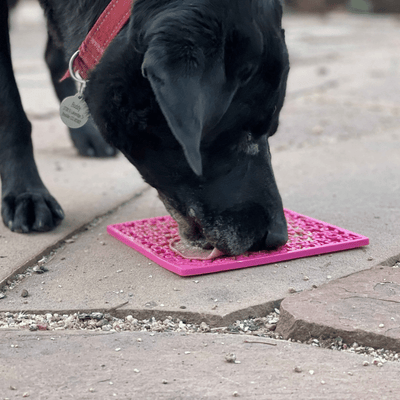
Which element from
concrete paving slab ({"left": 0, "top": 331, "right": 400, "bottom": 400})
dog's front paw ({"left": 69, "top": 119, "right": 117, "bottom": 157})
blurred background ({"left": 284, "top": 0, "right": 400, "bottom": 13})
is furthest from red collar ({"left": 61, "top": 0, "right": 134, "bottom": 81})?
blurred background ({"left": 284, "top": 0, "right": 400, "bottom": 13})

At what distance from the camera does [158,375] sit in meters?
1.17

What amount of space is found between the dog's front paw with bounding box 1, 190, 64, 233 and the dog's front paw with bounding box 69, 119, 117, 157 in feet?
3.18

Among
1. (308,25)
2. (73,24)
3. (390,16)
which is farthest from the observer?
(390,16)

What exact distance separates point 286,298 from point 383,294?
228 millimetres

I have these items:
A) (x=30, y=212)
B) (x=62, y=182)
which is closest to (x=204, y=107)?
(x=30, y=212)

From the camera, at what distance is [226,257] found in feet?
5.66

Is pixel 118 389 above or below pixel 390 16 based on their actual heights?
above

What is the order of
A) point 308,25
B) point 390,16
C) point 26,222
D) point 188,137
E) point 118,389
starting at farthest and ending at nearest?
1. point 390,16
2. point 308,25
3. point 26,222
4. point 188,137
5. point 118,389

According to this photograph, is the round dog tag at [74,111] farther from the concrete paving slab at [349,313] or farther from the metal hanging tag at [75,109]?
the concrete paving slab at [349,313]

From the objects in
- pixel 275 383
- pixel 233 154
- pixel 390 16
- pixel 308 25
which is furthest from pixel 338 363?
pixel 390 16

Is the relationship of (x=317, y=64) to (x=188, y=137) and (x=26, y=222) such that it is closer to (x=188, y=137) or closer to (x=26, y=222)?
(x=26, y=222)

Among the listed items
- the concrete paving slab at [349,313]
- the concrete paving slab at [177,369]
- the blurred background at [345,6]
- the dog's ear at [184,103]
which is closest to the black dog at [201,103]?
the dog's ear at [184,103]

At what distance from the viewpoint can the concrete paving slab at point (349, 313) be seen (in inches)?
51.6

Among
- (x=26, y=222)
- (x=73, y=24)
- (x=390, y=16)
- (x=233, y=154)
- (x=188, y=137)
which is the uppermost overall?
(x=73, y=24)
